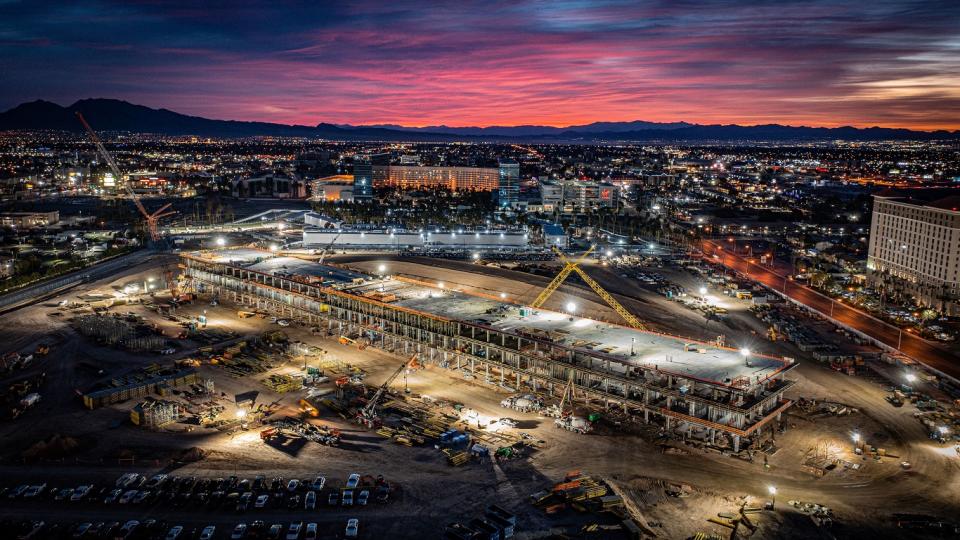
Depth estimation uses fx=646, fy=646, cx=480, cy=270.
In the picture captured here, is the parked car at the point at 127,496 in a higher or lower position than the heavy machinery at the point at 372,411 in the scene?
lower

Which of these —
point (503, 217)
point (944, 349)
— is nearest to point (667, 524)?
point (944, 349)

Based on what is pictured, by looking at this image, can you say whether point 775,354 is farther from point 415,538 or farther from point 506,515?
point 415,538

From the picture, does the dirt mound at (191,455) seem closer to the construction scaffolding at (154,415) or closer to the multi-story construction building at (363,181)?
the construction scaffolding at (154,415)

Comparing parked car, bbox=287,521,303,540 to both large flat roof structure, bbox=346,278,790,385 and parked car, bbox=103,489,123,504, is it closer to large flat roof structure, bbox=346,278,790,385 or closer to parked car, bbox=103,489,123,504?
parked car, bbox=103,489,123,504

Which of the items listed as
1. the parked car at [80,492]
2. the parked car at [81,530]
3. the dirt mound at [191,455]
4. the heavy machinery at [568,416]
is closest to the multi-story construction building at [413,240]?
the heavy machinery at [568,416]

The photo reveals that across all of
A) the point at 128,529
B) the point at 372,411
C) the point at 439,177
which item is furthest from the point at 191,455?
the point at 439,177

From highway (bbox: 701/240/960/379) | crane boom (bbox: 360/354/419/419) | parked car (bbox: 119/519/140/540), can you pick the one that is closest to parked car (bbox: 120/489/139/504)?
parked car (bbox: 119/519/140/540)
